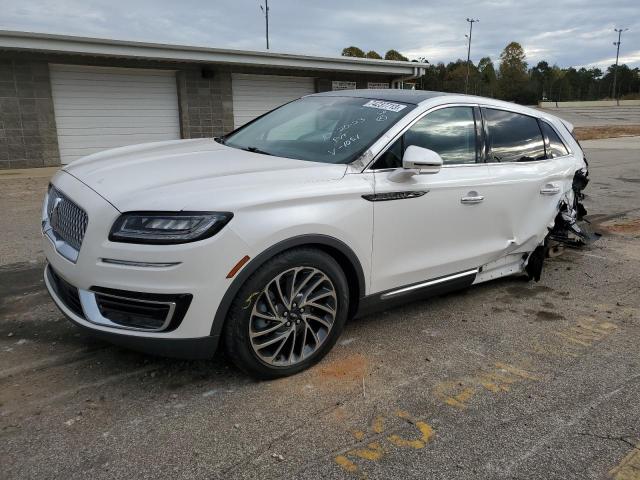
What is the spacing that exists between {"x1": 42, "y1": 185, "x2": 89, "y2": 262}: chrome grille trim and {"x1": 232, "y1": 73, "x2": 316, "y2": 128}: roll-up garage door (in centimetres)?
1385

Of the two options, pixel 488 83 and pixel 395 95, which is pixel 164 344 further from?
pixel 488 83

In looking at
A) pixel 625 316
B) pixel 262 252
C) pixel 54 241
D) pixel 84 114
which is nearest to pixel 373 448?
pixel 262 252

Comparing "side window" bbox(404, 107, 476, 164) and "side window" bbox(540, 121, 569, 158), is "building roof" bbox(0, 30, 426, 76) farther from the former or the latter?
"side window" bbox(404, 107, 476, 164)

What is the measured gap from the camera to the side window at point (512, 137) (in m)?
4.19

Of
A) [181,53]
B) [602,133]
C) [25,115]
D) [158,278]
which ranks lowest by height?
[602,133]

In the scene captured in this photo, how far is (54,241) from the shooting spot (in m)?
3.08

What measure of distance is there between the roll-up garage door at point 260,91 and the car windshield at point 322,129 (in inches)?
507

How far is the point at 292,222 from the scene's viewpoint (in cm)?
286

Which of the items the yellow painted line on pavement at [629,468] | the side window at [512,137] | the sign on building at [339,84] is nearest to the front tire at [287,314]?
the yellow painted line on pavement at [629,468]

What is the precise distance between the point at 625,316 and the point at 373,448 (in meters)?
2.80

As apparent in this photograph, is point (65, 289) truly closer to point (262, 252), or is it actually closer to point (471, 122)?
point (262, 252)

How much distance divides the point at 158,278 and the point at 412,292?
1805mm

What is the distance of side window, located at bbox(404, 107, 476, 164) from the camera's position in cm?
363

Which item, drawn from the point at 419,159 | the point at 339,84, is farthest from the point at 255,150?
the point at 339,84
